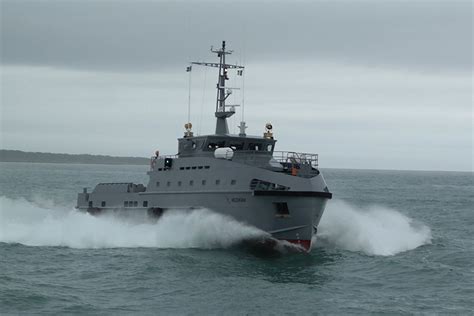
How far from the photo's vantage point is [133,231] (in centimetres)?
3725

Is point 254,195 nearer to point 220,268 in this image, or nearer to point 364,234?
point 220,268

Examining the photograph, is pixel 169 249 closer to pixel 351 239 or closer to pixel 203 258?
pixel 203 258

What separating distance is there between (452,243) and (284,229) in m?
12.9

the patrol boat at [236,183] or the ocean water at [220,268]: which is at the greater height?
the patrol boat at [236,183]

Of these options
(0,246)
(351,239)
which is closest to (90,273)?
(0,246)

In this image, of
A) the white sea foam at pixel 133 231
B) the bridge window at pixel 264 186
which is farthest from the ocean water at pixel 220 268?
the bridge window at pixel 264 186

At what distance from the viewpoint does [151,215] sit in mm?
37719

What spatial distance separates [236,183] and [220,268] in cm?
508

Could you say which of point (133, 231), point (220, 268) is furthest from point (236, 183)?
point (133, 231)

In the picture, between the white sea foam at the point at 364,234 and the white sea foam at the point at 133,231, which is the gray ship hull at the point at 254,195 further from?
the white sea foam at the point at 364,234

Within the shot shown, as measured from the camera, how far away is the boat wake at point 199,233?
33469 millimetres

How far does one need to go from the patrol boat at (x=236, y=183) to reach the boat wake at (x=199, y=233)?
1.79 ft

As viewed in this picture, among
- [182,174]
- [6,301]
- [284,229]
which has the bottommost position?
[6,301]

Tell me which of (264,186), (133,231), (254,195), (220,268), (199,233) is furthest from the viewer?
(133,231)
